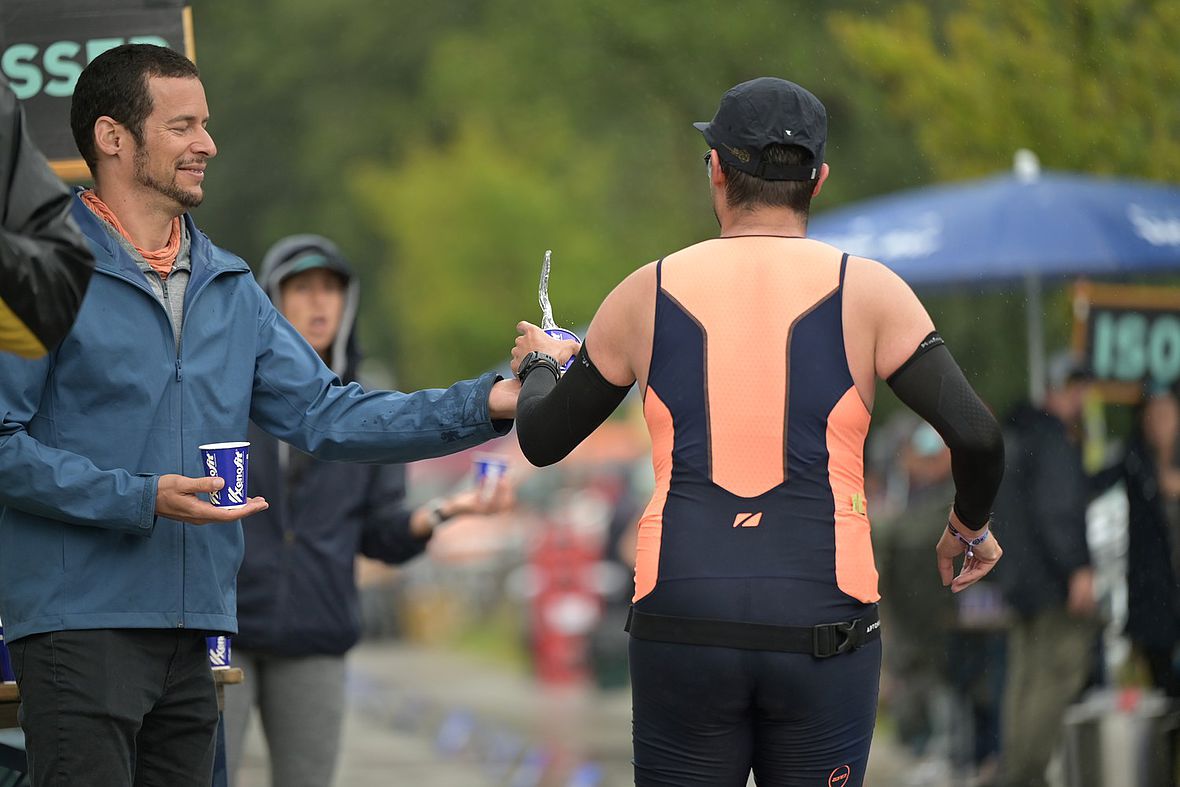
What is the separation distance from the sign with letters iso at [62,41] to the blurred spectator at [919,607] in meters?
6.74

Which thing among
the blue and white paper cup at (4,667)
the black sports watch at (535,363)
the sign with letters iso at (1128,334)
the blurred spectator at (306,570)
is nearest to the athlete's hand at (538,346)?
the black sports watch at (535,363)

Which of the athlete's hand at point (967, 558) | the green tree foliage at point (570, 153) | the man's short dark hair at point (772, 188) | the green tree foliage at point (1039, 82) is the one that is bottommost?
the athlete's hand at point (967, 558)

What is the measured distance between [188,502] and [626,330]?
35.3 inches

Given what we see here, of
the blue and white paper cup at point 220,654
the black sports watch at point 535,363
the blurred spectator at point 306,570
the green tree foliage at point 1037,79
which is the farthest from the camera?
the green tree foliage at point 1037,79

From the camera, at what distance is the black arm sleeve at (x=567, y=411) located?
3.76m

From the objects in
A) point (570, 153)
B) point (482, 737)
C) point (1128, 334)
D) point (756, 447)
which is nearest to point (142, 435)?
point (756, 447)

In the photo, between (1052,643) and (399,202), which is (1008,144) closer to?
(1052,643)

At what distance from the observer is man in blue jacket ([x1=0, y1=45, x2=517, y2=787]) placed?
3.67 metres

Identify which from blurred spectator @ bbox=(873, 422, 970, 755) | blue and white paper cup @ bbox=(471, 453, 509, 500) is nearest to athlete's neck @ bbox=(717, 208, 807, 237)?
blue and white paper cup @ bbox=(471, 453, 509, 500)

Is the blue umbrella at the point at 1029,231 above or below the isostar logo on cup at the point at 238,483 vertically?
above

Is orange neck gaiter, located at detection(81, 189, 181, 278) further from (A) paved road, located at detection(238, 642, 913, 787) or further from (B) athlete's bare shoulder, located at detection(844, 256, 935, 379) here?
(A) paved road, located at detection(238, 642, 913, 787)

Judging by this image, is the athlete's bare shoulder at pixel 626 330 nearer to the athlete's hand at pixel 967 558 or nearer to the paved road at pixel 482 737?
the athlete's hand at pixel 967 558

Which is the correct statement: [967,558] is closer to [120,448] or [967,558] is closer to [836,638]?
[836,638]

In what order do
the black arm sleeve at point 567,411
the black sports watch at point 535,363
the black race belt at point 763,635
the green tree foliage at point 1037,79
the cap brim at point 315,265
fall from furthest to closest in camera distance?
1. the green tree foliage at point 1037,79
2. the cap brim at point 315,265
3. the black sports watch at point 535,363
4. the black arm sleeve at point 567,411
5. the black race belt at point 763,635
